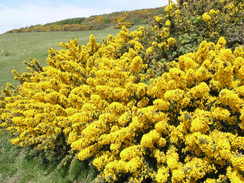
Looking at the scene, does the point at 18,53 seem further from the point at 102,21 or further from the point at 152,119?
the point at 152,119

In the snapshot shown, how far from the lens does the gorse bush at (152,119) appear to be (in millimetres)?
4535

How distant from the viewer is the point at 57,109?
7027 millimetres

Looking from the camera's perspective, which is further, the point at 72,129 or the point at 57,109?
the point at 57,109

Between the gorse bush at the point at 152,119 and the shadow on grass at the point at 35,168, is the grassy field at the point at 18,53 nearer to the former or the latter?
the shadow on grass at the point at 35,168

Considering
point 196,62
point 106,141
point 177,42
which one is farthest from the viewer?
point 177,42

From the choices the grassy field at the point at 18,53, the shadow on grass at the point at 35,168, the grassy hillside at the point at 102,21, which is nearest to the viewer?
the shadow on grass at the point at 35,168

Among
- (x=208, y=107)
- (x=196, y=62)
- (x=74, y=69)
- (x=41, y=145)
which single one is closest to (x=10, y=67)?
(x=74, y=69)

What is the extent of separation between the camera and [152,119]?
207 inches

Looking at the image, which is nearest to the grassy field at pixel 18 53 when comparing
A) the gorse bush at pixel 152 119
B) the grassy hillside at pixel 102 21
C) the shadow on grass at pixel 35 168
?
the grassy hillside at pixel 102 21

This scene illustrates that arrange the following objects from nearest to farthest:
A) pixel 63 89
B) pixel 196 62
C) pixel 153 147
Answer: pixel 153 147
pixel 196 62
pixel 63 89

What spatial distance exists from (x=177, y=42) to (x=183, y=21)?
0.84 metres

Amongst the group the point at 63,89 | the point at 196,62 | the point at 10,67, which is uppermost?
the point at 196,62

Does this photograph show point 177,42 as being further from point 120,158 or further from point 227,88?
point 120,158

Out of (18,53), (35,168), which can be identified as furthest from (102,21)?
(35,168)
